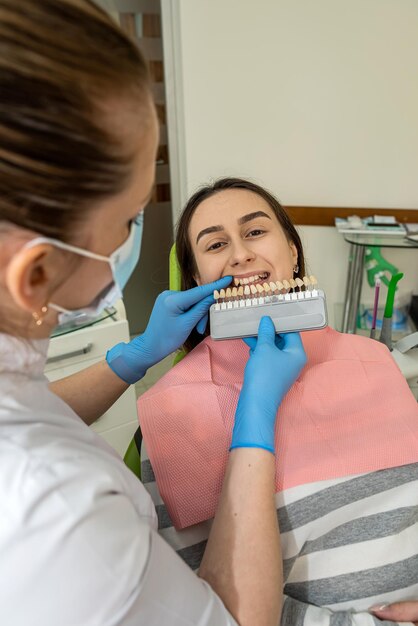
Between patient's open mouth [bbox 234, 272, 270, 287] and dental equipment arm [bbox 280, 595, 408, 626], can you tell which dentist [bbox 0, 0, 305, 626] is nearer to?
dental equipment arm [bbox 280, 595, 408, 626]

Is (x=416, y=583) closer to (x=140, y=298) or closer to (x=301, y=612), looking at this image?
(x=301, y=612)

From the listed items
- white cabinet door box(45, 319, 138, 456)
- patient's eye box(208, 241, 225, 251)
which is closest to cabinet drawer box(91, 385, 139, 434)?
white cabinet door box(45, 319, 138, 456)

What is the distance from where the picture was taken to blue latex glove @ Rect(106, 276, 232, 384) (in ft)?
3.82

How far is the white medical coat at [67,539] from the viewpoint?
1.51 feet

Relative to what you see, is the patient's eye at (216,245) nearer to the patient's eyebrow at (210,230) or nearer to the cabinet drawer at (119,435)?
the patient's eyebrow at (210,230)

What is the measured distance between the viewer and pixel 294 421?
1037mm

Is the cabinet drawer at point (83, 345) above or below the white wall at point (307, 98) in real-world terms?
below

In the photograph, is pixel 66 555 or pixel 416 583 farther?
pixel 416 583

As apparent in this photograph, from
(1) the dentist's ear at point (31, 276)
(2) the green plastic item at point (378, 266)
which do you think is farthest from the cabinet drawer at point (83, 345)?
(2) the green plastic item at point (378, 266)

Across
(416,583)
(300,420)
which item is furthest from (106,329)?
(416,583)

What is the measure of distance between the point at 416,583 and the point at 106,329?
118cm

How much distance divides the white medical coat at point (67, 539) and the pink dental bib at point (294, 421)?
14.8 inches

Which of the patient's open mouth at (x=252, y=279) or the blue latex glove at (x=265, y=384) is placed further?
the patient's open mouth at (x=252, y=279)

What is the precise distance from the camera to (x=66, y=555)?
47 cm
